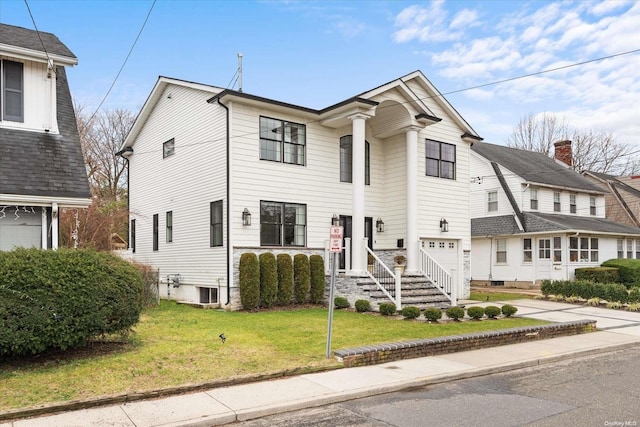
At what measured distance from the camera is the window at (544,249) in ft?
84.2

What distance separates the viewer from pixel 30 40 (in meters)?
11.7

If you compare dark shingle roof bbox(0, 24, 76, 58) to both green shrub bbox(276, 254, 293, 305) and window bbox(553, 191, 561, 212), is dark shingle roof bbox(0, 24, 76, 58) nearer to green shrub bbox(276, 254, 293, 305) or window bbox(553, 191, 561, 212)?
green shrub bbox(276, 254, 293, 305)

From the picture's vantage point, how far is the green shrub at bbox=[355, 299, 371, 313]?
553 inches

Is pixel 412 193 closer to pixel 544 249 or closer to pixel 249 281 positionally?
pixel 249 281

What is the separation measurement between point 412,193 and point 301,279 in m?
5.01

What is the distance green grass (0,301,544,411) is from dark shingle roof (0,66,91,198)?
11.2ft

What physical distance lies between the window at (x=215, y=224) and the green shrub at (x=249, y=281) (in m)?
1.35

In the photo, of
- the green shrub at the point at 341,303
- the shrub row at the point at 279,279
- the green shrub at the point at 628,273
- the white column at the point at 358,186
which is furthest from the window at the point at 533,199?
the green shrub at the point at 341,303

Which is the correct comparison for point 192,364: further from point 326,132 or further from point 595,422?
point 326,132

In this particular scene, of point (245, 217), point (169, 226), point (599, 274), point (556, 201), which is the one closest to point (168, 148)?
point (169, 226)

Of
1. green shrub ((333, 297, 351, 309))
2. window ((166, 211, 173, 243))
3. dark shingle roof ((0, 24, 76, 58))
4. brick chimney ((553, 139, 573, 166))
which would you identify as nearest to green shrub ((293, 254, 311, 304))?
green shrub ((333, 297, 351, 309))

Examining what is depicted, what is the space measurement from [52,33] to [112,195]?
18.7 meters

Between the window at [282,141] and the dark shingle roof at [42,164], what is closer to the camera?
the dark shingle roof at [42,164]

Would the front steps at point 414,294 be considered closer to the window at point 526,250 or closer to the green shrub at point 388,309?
the green shrub at point 388,309
